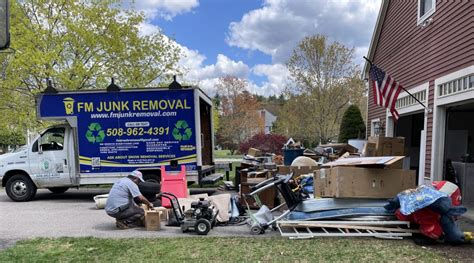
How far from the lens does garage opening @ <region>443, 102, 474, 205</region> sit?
976 centimetres

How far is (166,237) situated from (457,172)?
24.1ft

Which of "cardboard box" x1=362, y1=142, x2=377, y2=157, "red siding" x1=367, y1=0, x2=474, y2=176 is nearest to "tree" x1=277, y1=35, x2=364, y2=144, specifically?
"red siding" x1=367, y1=0, x2=474, y2=176

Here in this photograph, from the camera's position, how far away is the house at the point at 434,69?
8.91 metres

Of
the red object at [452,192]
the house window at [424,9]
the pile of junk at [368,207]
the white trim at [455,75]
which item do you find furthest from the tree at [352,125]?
the red object at [452,192]

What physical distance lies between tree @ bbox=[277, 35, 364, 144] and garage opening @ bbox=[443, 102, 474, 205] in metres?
12.2

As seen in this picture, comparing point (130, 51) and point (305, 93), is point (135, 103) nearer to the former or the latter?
point (130, 51)

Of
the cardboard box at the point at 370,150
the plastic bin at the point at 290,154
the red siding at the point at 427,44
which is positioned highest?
the red siding at the point at 427,44

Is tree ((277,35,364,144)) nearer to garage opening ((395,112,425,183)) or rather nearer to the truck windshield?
garage opening ((395,112,425,183))

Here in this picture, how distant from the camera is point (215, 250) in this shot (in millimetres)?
6016

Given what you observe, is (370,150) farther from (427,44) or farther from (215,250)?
(215,250)

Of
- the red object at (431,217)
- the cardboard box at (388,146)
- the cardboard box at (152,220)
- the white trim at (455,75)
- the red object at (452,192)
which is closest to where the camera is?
the red object at (431,217)

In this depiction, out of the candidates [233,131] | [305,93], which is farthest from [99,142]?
[233,131]

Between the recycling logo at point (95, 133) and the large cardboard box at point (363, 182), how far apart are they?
6.06m

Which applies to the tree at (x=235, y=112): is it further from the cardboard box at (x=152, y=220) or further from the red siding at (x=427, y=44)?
the cardboard box at (x=152, y=220)
